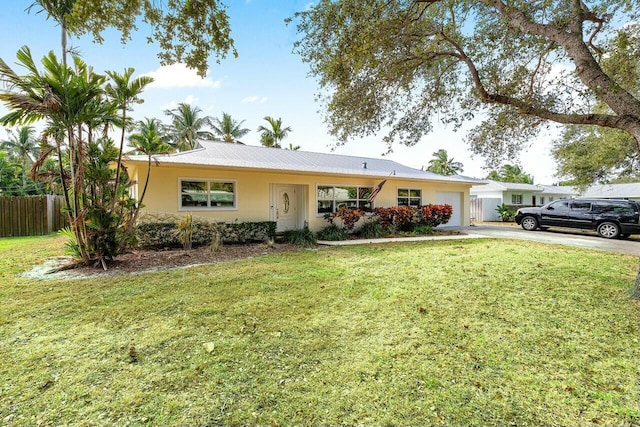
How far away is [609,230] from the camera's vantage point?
42.1 feet

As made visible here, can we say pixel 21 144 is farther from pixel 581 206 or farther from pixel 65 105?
pixel 581 206

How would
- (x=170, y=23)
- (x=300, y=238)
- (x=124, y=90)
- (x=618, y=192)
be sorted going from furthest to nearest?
(x=618, y=192)
(x=300, y=238)
(x=124, y=90)
(x=170, y=23)

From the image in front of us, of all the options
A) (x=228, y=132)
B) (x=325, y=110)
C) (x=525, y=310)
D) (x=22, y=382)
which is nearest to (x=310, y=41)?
(x=325, y=110)

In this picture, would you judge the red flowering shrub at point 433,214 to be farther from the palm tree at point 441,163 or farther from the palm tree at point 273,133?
the palm tree at point 441,163

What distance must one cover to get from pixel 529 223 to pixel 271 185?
13.2 m

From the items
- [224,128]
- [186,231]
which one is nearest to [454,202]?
[186,231]

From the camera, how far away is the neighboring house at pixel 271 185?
9695 mm

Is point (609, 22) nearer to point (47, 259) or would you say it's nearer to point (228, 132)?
point (47, 259)

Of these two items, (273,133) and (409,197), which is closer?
(409,197)

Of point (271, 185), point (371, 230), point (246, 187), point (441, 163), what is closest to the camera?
point (246, 187)

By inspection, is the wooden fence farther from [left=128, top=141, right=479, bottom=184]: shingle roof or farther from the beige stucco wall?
[left=128, top=141, right=479, bottom=184]: shingle roof

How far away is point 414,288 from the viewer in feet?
16.8

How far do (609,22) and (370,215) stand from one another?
29.3ft

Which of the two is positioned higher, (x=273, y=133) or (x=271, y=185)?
(x=273, y=133)
